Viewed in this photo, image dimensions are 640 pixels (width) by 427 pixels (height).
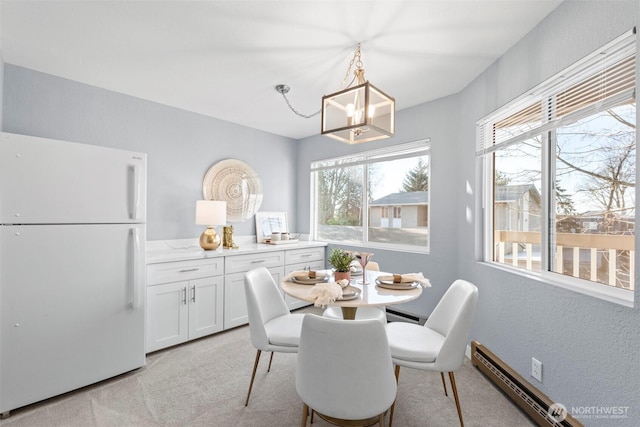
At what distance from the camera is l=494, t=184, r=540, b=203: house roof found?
6.69 ft

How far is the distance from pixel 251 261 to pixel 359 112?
2242mm

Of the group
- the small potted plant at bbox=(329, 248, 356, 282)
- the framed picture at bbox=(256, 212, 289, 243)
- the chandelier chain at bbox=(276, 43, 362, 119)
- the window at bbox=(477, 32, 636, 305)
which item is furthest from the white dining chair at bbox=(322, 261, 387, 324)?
the framed picture at bbox=(256, 212, 289, 243)

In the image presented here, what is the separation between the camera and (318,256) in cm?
407

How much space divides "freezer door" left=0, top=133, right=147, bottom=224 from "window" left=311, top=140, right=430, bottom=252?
256 cm

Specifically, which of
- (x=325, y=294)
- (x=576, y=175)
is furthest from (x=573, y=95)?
(x=325, y=294)

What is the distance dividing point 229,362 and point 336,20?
9.02 feet

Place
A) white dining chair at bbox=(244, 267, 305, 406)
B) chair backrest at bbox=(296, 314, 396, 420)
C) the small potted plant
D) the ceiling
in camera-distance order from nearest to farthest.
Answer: chair backrest at bbox=(296, 314, 396, 420) → the ceiling → white dining chair at bbox=(244, 267, 305, 406) → the small potted plant

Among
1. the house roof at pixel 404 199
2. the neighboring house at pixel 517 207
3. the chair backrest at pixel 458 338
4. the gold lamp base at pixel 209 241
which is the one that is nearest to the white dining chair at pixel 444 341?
the chair backrest at pixel 458 338

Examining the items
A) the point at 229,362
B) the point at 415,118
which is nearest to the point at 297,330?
the point at 229,362

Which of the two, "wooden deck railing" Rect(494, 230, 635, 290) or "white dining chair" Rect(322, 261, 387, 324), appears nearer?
"wooden deck railing" Rect(494, 230, 635, 290)

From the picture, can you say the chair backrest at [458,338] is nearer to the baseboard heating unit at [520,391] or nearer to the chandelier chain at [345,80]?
the baseboard heating unit at [520,391]

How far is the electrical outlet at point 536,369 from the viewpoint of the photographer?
178cm

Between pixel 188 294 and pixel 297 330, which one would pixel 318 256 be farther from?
pixel 297 330

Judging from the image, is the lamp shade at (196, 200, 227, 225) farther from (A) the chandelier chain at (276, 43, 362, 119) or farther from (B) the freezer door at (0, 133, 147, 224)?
(A) the chandelier chain at (276, 43, 362, 119)
